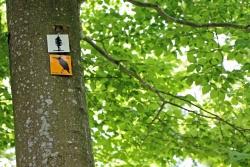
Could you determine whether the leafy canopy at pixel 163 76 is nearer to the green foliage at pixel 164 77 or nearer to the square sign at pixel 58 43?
the green foliage at pixel 164 77

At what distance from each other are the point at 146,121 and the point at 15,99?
106 inches

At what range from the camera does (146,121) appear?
14.9 feet

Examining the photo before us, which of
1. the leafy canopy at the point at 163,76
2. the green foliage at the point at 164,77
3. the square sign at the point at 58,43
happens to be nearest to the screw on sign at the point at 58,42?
the square sign at the point at 58,43

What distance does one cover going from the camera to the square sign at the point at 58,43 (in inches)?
80.0

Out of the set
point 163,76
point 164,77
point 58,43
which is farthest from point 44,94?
point 163,76

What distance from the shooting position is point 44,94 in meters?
1.91

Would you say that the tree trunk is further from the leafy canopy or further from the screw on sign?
the leafy canopy

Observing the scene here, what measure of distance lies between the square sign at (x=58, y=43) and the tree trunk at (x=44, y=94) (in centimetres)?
2

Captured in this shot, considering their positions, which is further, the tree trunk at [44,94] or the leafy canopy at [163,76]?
the leafy canopy at [163,76]

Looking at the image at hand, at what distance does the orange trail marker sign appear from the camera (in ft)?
6.52

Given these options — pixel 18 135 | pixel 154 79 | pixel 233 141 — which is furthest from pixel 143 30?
pixel 18 135

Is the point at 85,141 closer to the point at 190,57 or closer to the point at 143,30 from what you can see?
the point at 190,57

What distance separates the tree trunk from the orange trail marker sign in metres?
0.02

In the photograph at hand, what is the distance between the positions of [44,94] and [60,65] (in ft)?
0.58
